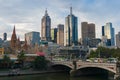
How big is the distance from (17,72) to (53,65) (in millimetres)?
22564

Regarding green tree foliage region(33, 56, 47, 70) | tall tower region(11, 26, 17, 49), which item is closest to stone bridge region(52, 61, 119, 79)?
green tree foliage region(33, 56, 47, 70)

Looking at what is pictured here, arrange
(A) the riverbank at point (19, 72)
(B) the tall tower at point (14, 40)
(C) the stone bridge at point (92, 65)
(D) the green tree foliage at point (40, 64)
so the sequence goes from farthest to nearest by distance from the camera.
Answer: (B) the tall tower at point (14, 40)
(D) the green tree foliage at point (40, 64)
(A) the riverbank at point (19, 72)
(C) the stone bridge at point (92, 65)

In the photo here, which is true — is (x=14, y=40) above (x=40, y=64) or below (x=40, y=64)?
above

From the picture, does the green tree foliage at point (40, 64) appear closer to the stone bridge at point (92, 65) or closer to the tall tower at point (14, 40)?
the stone bridge at point (92, 65)

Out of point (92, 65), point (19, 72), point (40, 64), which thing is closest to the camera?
point (92, 65)

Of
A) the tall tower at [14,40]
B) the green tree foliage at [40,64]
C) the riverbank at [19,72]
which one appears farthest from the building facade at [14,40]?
the riverbank at [19,72]

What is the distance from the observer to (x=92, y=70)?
94.9 meters

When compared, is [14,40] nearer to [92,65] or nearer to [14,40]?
[14,40]

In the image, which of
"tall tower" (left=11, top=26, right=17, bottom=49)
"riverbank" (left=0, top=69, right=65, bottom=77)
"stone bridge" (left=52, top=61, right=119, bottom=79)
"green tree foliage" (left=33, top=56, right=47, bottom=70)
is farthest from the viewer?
"tall tower" (left=11, top=26, right=17, bottom=49)

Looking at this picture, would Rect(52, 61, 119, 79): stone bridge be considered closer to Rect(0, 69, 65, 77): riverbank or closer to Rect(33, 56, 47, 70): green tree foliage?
Rect(33, 56, 47, 70): green tree foliage

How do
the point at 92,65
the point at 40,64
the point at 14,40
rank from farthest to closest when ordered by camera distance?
the point at 14,40, the point at 40,64, the point at 92,65

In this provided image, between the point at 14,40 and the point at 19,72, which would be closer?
the point at 19,72

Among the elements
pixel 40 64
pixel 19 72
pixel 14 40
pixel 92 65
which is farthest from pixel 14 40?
pixel 92 65

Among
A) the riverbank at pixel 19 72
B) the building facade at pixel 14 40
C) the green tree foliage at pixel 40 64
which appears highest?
the building facade at pixel 14 40
